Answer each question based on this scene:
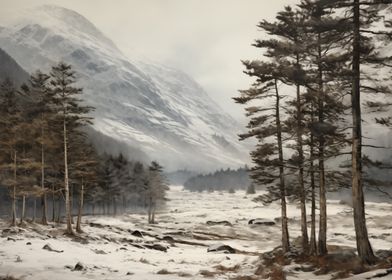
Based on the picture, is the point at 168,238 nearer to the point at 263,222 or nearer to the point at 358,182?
the point at 263,222

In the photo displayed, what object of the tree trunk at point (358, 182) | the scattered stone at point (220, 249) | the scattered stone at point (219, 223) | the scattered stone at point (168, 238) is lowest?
the scattered stone at point (219, 223)

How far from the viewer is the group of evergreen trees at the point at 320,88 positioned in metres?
16.5

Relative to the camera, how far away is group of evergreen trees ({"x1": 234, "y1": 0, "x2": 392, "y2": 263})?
16516mm

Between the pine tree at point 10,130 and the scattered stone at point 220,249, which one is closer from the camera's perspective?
the pine tree at point 10,130

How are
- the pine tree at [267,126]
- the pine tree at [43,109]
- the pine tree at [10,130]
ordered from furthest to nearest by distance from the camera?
the pine tree at [43,109] → the pine tree at [10,130] → the pine tree at [267,126]

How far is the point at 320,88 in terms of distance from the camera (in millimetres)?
22031

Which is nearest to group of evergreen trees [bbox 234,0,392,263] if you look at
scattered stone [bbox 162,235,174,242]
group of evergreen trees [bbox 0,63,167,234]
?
group of evergreen trees [bbox 0,63,167,234]

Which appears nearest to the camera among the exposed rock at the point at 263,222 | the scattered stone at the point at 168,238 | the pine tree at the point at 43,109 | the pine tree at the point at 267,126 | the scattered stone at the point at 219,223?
the pine tree at the point at 267,126

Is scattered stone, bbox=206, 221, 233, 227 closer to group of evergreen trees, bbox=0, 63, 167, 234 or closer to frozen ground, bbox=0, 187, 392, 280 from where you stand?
frozen ground, bbox=0, 187, 392, 280

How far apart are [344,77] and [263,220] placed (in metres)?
68.0

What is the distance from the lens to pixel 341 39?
55.4ft

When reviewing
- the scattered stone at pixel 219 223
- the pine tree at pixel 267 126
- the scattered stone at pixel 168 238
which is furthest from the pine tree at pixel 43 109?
the scattered stone at pixel 219 223

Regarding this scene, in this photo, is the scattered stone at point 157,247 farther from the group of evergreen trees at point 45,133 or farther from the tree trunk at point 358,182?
the tree trunk at point 358,182

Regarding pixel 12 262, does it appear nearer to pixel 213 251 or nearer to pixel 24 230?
pixel 24 230
